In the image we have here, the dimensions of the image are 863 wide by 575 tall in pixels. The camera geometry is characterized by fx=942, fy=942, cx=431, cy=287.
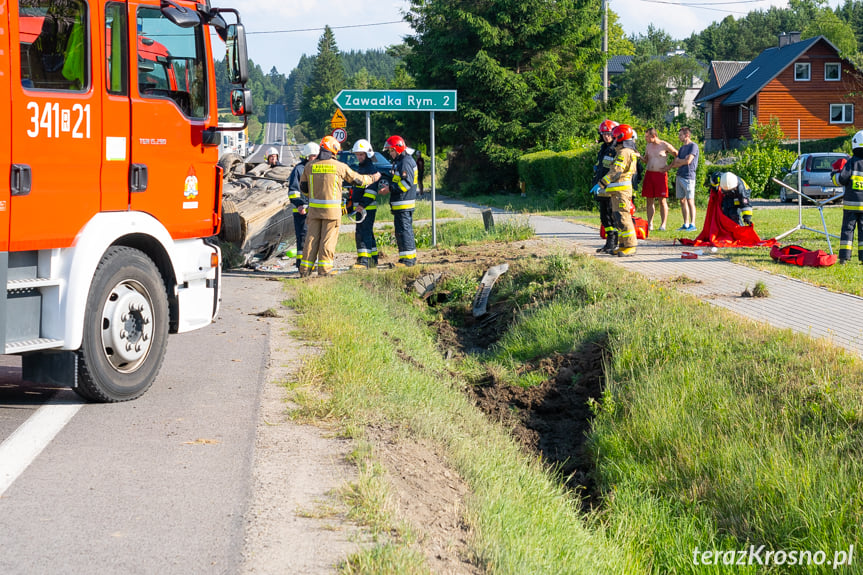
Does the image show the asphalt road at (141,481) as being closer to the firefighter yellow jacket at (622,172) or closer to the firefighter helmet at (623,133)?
the firefighter yellow jacket at (622,172)

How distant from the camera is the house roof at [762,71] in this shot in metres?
60.3

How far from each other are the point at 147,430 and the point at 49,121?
80.8 inches

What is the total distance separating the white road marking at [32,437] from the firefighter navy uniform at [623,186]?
9.04 m

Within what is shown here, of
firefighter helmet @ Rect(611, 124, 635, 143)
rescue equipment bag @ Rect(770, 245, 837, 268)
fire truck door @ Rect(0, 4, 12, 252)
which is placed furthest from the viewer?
firefighter helmet @ Rect(611, 124, 635, 143)

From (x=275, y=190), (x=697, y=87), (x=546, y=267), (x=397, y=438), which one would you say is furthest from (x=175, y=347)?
(x=697, y=87)

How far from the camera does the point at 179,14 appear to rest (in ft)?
23.3

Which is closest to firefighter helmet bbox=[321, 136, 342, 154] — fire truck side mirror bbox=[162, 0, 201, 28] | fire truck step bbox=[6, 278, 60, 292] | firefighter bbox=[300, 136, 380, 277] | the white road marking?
firefighter bbox=[300, 136, 380, 277]

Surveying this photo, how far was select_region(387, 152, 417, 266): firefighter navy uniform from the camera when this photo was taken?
575 inches

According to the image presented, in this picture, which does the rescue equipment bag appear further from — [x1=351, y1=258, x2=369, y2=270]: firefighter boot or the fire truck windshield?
the fire truck windshield

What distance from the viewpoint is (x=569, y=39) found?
36031 millimetres

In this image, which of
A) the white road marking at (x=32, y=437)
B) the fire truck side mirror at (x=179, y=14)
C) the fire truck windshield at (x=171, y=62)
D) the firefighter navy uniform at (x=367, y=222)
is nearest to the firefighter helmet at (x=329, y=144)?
the firefighter navy uniform at (x=367, y=222)

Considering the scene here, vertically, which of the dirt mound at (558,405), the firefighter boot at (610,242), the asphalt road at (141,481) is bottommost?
the dirt mound at (558,405)

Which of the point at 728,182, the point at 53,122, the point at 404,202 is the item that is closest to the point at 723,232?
the point at 728,182

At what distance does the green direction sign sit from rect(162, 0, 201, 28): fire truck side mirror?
27.9 ft
